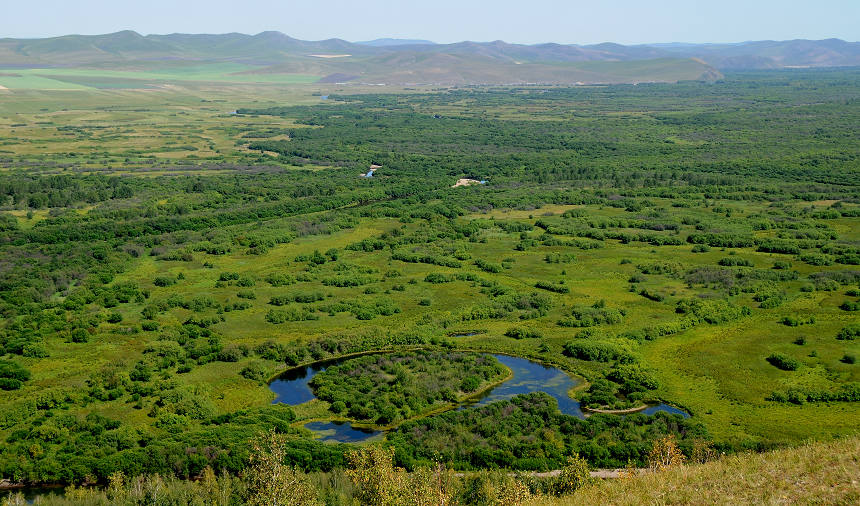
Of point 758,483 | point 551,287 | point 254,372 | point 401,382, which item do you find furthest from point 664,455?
point 551,287

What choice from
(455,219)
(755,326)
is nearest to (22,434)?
(755,326)

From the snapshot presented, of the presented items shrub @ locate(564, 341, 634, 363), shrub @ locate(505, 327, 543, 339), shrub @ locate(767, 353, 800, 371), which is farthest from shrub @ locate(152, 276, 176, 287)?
→ shrub @ locate(767, 353, 800, 371)

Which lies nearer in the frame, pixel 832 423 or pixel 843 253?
pixel 832 423

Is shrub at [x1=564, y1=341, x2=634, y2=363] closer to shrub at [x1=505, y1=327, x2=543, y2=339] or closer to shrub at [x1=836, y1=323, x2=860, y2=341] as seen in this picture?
shrub at [x1=505, y1=327, x2=543, y2=339]

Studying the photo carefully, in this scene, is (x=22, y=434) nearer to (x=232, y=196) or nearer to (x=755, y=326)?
(x=755, y=326)

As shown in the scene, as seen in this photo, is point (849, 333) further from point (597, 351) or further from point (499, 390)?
point (499, 390)

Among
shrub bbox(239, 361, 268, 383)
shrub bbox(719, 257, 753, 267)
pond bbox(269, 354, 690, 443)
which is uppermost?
shrub bbox(719, 257, 753, 267)
